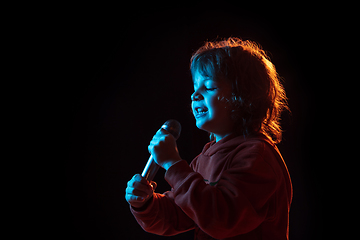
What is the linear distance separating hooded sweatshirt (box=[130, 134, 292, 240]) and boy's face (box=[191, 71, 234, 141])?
4cm

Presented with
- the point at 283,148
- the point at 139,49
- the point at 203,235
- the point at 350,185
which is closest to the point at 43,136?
the point at 139,49

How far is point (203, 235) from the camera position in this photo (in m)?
0.58

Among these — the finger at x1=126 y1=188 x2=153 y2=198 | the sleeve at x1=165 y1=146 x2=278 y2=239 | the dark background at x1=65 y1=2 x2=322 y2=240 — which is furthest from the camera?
the dark background at x1=65 y1=2 x2=322 y2=240

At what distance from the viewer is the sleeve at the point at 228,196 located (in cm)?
45

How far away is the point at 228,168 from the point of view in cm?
55

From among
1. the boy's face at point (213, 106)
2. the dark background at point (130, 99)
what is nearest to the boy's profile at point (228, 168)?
the boy's face at point (213, 106)

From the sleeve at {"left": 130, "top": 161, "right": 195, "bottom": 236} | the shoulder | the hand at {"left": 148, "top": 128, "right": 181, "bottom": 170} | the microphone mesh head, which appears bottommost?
the sleeve at {"left": 130, "top": 161, "right": 195, "bottom": 236}

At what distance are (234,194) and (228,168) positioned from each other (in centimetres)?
10

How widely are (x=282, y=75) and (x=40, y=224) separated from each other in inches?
38.3

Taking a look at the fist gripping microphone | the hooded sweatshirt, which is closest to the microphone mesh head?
the fist gripping microphone

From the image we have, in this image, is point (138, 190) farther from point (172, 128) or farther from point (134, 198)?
point (172, 128)

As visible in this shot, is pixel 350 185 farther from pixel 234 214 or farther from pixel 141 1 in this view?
pixel 141 1

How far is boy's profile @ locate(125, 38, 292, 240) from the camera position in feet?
1.50

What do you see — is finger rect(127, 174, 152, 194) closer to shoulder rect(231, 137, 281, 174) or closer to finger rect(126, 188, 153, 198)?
finger rect(126, 188, 153, 198)
